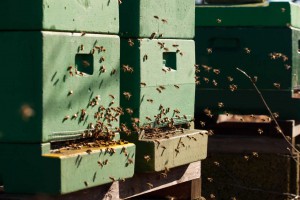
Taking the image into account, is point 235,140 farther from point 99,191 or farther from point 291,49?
point 99,191

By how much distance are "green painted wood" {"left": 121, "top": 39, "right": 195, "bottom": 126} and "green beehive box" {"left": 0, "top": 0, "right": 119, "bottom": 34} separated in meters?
0.39

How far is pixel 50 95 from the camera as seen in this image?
3.58 meters

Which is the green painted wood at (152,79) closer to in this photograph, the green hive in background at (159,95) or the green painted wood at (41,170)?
the green hive in background at (159,95)

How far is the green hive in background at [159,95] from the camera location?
14.3ft

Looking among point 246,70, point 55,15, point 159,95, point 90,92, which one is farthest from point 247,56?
point 55,15

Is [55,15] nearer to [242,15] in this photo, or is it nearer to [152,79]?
[152,79]

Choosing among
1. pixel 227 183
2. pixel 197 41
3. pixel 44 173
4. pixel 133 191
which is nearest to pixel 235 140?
pixel 227 183

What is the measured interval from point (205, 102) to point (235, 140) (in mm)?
397

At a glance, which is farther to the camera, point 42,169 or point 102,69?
point 102,69

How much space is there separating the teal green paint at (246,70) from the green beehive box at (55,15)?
2672 millimetres

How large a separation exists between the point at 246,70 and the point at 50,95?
328 centimetres

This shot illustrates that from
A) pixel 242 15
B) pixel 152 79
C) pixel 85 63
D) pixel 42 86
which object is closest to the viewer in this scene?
pixel 42 86

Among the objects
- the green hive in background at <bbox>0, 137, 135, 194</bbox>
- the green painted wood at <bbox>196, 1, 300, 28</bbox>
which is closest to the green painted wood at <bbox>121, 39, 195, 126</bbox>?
the green hive in background at <bbox>0, 137, 135, 194</bbox>

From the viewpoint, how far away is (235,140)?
674cm
